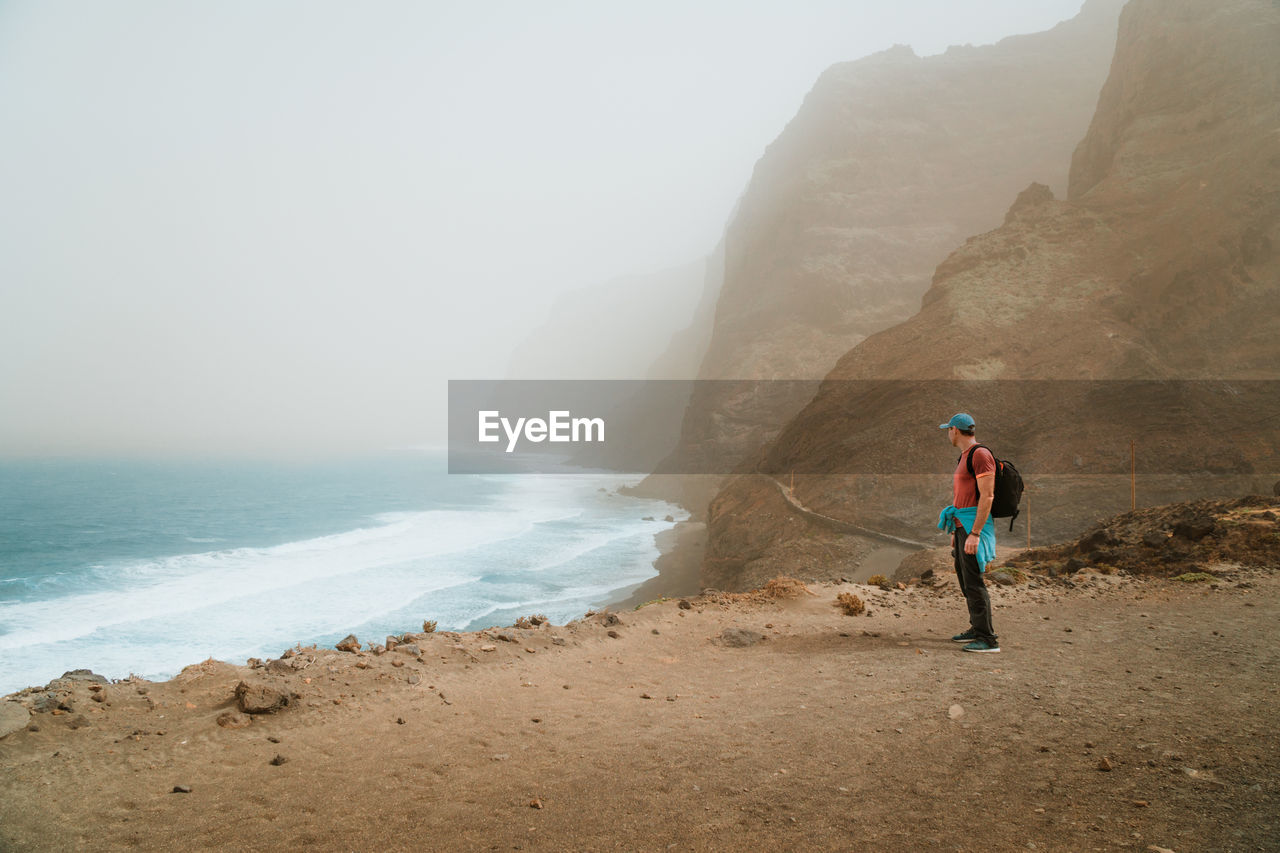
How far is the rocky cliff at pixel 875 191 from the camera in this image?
2222 inches

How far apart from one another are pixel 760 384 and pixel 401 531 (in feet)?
99.4

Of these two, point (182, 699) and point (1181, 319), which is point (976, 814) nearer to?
point (182, 699)

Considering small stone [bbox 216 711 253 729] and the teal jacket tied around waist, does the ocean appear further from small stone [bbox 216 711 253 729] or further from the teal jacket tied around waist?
the teal jacket tied around waist

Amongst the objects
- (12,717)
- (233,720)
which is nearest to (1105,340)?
(233,720)

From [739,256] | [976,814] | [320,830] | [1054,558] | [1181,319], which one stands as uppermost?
[739,256]

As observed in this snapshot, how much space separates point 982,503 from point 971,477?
13.3 inches

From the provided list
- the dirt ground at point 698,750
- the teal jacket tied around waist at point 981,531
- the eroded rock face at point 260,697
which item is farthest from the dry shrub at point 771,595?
the eroded rock face at point 260,697

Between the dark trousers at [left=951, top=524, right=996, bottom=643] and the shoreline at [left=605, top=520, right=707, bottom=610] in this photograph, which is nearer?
the dark trousers at [left=951, top=524, right=996, bottom=643]

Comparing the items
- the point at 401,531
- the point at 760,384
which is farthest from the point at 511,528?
the point at 760,384

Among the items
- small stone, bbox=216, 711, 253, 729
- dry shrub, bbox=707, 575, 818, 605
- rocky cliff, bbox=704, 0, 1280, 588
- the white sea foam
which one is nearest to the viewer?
small stone, bbox=216, 711, 253, 729

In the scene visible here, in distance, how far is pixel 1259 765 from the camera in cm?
337

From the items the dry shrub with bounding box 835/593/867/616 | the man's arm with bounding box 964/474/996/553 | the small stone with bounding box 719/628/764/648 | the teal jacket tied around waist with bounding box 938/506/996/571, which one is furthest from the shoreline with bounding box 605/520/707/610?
the man's arm with bounding box 964/474/996/553

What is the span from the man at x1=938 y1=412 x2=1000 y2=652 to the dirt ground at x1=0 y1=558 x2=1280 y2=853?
335 millimetres

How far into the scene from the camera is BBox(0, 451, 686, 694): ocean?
21281mm
